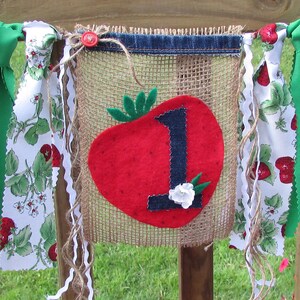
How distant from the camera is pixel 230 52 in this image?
0.95 meters

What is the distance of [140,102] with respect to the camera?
94 centimetres

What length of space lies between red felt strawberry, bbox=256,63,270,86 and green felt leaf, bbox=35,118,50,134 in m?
0.34

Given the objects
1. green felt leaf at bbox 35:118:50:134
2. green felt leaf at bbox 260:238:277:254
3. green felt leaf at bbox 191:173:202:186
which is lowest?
green felt leaf at bbox 260:238:277:254

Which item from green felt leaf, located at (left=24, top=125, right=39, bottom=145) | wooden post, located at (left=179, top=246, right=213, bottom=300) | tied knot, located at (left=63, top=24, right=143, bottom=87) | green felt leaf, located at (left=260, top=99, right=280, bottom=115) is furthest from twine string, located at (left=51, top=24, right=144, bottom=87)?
wooden post, located at (left=179, top=246, right=213, bottom=300)

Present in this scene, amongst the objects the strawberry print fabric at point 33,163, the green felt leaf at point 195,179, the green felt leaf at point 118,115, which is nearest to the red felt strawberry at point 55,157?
the strawberry print fabric at point 33,163

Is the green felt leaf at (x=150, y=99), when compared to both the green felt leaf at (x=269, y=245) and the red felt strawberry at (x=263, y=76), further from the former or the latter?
the green felt leaf at (x=269, y=245)

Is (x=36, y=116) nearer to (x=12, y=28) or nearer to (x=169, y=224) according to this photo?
(x=12, y=28)

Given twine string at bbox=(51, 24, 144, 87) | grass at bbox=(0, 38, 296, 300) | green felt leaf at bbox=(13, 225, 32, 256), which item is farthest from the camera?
grass at bbox=(0, 38, 296, 300)

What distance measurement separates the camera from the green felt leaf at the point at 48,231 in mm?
1031

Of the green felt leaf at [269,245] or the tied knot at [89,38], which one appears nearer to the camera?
the tied knot at [89,38]

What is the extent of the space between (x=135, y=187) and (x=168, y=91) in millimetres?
158

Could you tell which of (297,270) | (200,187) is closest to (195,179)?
(200,187)

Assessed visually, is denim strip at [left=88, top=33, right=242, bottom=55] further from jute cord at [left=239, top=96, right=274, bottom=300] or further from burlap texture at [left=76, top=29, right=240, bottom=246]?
jute cord at [left=239, top=96, right=274, bottom=300]

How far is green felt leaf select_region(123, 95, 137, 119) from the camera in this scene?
0.94 m
